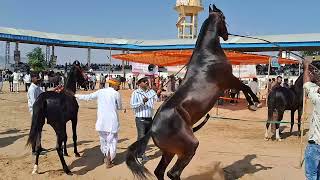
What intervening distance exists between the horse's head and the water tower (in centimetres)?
4640

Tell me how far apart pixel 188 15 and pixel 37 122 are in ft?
154

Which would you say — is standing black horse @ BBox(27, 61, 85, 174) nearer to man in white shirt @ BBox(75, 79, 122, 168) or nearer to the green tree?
man in white shirt @ BBox(75, 79, 122, 168)

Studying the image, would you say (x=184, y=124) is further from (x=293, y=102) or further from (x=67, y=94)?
(x=293, y=102)

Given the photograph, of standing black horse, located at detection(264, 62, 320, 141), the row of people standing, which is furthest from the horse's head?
standing black horse, located at detection(264, 62, 320, 141)

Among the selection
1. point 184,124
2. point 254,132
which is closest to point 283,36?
point 254,132

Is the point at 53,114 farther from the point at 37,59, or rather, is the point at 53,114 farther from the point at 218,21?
the point at 37,59

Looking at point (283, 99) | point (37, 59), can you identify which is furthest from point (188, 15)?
point (283, 99)

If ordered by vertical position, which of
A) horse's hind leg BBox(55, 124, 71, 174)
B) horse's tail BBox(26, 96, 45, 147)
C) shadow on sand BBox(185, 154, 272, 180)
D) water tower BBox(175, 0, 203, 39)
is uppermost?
water tower BBox(175, 0, 203, 39)

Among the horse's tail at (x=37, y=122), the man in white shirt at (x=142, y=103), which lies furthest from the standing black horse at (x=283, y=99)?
the horse's tail at (x=37, y=122)

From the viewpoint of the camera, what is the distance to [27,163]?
852 cm

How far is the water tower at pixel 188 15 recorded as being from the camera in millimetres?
51750

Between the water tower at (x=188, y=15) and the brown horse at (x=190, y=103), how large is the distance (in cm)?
4669

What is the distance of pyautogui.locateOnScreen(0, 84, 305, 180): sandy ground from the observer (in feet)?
24.5

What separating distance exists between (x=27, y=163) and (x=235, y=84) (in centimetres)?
509
